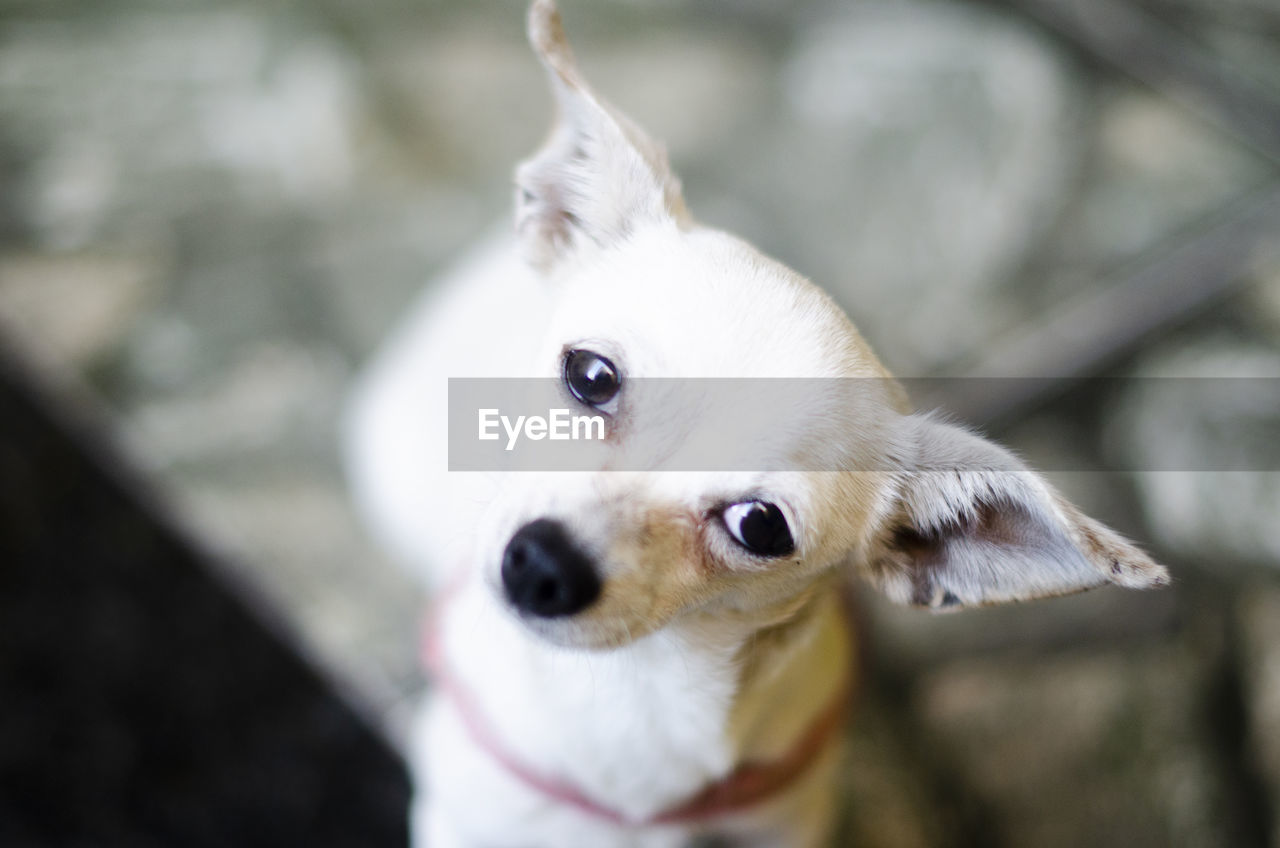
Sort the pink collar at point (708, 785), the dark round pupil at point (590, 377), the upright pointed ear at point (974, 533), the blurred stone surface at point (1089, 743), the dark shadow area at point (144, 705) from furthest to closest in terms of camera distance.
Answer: the blurred stone surface at point (1089, 743), the dark shadow area at point (144, 705), the pink collar at point (708, 785), the dark round pupil at point (590, 377), the upright pointed ear at point (974, 533)

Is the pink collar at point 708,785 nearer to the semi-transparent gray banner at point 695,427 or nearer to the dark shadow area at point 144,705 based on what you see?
the semi-transparent gray banner at point 695,427

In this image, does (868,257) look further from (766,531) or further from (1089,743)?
(766,531)

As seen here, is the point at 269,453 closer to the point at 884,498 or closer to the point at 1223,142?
the point at 884,498

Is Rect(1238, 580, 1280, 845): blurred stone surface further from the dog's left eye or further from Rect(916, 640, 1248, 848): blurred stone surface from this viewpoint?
the dog's left eye

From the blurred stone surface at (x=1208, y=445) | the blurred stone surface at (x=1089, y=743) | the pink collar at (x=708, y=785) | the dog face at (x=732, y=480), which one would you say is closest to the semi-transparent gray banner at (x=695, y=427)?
the dog face at (x=732, y=480)

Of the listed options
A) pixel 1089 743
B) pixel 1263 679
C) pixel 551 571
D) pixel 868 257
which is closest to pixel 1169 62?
pixel 868 257

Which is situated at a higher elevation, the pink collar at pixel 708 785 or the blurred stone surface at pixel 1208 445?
the blurred stone surface at pixel 1208 445
